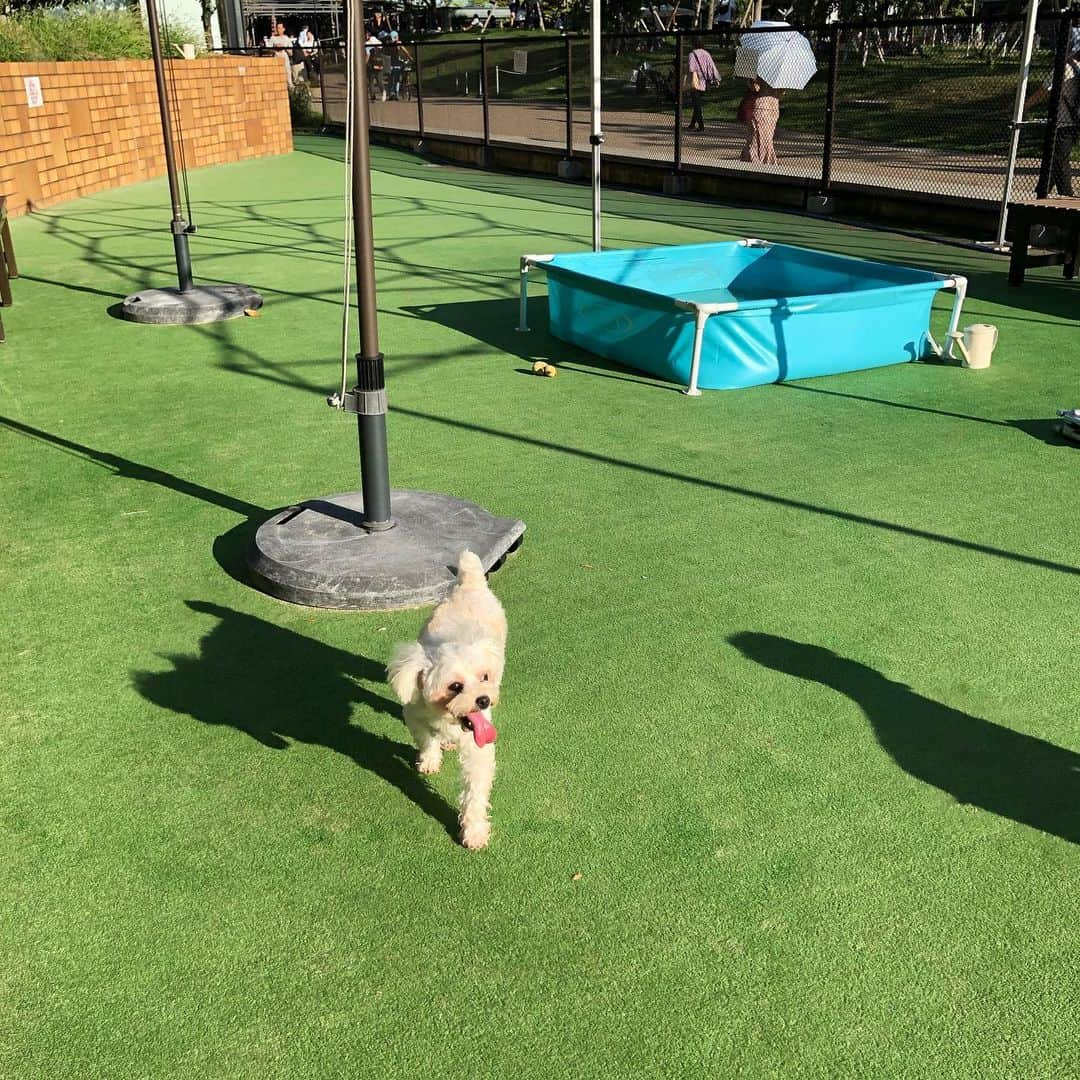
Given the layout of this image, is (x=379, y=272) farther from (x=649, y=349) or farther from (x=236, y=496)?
(x=236, y=496)

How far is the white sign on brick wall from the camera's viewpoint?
1507 cm

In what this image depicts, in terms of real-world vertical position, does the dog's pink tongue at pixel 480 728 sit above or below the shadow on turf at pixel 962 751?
above

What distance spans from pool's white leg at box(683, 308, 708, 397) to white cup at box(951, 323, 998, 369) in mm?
2095

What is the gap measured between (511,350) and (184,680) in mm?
5066

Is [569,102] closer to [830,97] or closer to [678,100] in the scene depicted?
[678,100]

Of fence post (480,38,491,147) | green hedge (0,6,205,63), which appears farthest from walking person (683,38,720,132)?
green hedge (0,6,205,63)

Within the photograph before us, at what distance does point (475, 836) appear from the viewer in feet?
9.91

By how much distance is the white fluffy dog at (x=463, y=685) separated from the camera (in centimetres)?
271

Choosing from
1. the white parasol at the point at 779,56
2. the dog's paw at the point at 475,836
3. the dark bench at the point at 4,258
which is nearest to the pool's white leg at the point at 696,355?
the dog's paw at the point at 475,836

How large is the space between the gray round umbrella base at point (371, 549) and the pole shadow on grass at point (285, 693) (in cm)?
25

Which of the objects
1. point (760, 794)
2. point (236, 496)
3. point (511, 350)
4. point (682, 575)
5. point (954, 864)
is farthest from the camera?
point (511, 350)

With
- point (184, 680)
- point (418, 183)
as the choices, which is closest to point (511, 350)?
point (184, 680)

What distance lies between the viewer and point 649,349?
25.0ft

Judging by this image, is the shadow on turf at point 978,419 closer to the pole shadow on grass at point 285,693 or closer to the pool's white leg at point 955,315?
the pool's white leg at point 955,315
